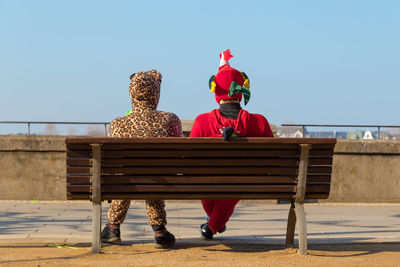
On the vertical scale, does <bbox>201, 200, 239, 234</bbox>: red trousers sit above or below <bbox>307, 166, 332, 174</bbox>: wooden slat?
below

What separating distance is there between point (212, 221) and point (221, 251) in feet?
1.30

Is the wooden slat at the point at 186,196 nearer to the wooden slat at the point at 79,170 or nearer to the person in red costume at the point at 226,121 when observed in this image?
the wooden slat at the point at 79,170

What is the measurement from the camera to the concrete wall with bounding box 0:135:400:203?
11.2 m

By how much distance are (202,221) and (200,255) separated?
2729mm

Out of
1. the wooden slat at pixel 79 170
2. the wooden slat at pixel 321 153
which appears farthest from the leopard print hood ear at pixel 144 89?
the wooden slat at pixel 321 153

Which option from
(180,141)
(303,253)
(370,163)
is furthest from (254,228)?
(370,163)

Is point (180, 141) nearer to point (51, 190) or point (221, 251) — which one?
point (221, 251)

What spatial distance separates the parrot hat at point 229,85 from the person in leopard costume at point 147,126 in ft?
1.47

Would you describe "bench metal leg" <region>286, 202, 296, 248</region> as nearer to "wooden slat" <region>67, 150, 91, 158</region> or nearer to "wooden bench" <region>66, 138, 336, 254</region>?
"wooden bench" <region>66, 138, 336, 254</region>

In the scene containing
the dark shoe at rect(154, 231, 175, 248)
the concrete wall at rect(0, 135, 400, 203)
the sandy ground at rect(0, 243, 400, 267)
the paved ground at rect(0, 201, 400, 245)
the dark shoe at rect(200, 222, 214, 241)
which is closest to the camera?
the sandy ground at rect(0, 243, 400, 267)

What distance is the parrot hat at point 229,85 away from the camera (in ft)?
18.4

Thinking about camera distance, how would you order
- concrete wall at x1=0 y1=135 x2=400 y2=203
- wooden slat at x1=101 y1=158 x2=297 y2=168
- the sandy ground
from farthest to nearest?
concrete wall at x1=0 y1=135 x2=400 y2=203 < wooden slat at x1=101 y1=158 x2=297 y2=168 < the sandy ground

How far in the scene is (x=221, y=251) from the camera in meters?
5.26

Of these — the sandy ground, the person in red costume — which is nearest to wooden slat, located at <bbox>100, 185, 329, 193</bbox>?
the sandy ground
